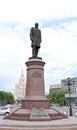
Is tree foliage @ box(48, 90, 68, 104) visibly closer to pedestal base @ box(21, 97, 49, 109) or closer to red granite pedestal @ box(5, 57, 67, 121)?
red granite pedestal @ box(5, 57, 67, 121)

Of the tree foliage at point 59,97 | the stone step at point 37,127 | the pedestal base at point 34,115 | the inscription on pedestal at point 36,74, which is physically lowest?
the stone step at point 37,127

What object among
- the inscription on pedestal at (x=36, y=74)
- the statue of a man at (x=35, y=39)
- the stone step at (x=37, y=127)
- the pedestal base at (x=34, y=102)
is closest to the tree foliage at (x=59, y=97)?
the statue of a man at (x=35, y=39)

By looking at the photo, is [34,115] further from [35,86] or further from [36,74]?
[36,74]

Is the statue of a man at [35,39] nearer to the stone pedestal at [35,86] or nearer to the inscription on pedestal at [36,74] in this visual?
the stone pedestal at [35,86]

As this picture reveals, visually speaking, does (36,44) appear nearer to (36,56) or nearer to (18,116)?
(36,56)

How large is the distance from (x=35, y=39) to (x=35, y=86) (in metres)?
3.51

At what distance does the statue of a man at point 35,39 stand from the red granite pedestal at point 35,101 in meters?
0.84

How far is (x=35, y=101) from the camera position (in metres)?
17.4

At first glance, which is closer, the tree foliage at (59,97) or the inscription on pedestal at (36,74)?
the inscription on pedestal at (36,74)

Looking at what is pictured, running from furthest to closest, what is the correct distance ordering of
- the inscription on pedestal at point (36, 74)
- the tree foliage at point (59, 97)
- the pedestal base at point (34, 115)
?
the tree foliage at point (59, 97) → the inscription on pedestal at point (36, 74) → the pedestal base at point (34, 115)

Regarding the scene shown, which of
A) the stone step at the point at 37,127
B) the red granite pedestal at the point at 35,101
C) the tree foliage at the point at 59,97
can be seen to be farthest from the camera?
the tree foliage at the point at 59,97

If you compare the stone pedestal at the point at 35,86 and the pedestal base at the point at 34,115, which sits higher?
the stone pedestal at the point at 35,86

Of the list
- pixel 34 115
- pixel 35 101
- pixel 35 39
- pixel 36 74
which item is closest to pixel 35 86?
pixel 36 74

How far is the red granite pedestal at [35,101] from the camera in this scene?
16.4 meters
